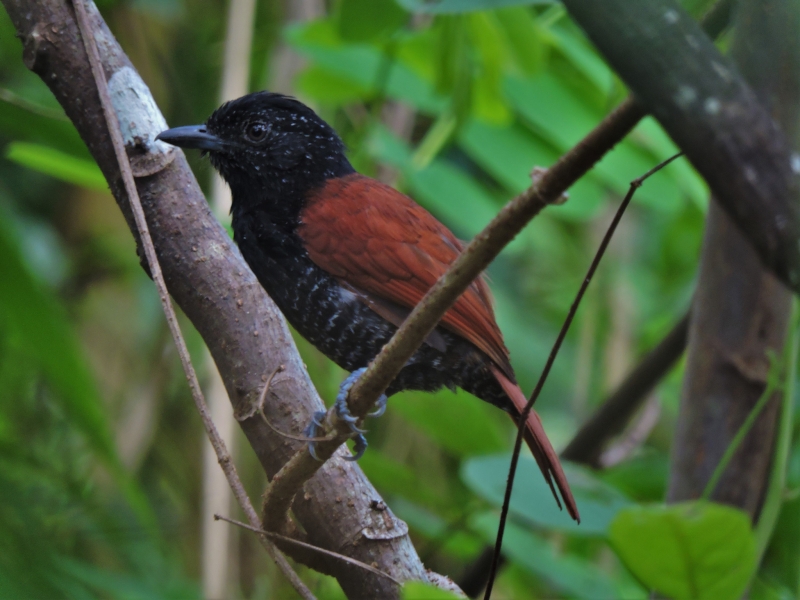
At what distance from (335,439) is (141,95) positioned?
2.92ft

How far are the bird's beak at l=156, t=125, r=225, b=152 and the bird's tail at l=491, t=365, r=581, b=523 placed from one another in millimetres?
984

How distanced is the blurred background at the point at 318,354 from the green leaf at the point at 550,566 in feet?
0.04

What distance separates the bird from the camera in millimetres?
2033

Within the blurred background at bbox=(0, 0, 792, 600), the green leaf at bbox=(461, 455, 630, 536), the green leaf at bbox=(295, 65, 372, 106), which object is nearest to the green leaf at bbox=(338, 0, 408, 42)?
the blurred background at bbox=(0, 0, 792, 600)

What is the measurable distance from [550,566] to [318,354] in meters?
1.28

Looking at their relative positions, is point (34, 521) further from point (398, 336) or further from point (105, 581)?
point (105, 581)

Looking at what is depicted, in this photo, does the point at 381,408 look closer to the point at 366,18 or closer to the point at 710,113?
the point at 710,113

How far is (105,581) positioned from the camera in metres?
2.15

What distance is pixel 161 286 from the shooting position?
1.56 meters

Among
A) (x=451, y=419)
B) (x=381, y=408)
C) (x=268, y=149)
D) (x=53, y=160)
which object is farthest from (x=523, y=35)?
(x=53, y=160)

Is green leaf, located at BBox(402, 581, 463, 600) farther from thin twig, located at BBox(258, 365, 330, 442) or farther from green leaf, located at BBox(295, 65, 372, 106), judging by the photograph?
green leaf, located at BBox(295, 65, 372, 106)

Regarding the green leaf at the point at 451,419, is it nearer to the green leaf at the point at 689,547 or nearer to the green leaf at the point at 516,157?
the green leaf at the point at 516,157

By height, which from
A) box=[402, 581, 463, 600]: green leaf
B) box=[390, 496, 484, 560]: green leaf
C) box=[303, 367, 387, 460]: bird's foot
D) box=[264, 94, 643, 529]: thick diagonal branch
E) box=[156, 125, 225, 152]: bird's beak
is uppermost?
box=[156, 125, 225, 152]: bird's beak

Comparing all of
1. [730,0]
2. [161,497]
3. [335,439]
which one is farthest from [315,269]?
[161,497]
